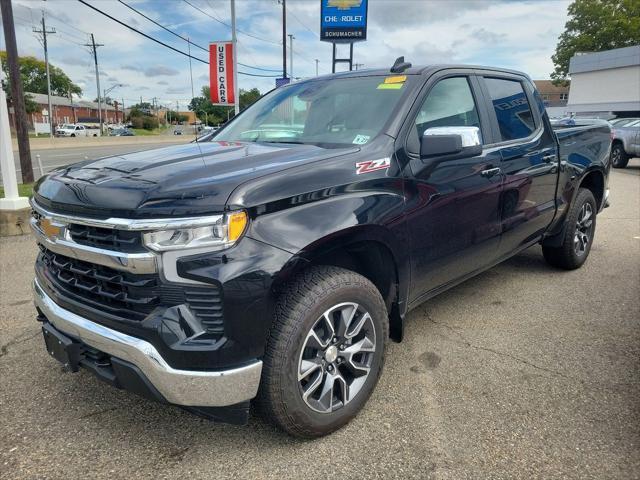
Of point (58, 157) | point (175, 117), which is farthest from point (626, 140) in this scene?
point (175, 117)

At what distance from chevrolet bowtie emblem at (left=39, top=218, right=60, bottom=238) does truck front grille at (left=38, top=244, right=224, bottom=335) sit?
0.45 feet

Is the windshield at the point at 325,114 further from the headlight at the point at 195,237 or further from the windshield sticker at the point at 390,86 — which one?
the headlight at the point at 195,237

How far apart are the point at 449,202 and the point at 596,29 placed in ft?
191

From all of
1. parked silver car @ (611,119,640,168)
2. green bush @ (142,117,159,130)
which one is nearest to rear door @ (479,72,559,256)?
parked silver car @ (611,119,640,168)

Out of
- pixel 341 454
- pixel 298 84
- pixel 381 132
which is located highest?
pixel 298 84

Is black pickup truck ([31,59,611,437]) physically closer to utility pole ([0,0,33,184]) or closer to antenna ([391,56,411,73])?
antenna ([391,56,411,73])

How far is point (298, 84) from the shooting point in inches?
154

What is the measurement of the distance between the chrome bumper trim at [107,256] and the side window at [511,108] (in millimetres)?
2764

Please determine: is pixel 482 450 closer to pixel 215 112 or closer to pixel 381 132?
pixel 381 132

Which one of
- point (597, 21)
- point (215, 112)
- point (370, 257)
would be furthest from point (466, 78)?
point (215, 112)

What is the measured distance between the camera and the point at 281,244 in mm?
2195

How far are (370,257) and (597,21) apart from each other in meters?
59.0

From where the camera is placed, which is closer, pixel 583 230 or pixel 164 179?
pixel 164 179

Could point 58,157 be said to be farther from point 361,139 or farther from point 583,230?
point 361,139
